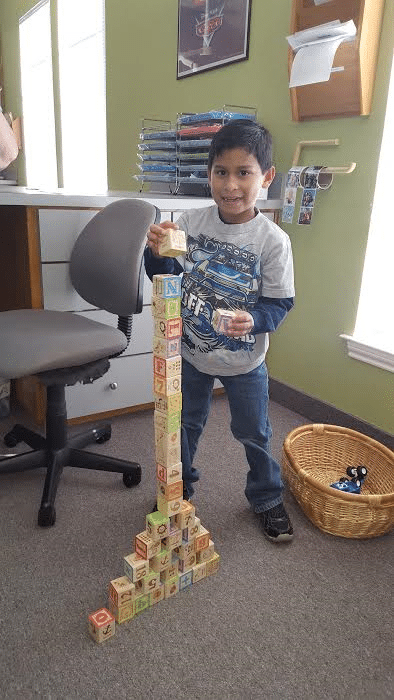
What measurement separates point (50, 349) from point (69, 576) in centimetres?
57

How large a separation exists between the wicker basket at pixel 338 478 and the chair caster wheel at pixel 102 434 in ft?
2.15

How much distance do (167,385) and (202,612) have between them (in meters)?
0.55

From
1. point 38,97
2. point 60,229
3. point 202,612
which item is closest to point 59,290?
point 60,229

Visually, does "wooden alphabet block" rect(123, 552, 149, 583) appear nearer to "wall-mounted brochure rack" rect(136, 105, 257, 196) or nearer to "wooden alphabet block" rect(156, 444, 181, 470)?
"wooden alphabet block" rect(156, 444, 181, 470)

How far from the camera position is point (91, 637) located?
104 cm

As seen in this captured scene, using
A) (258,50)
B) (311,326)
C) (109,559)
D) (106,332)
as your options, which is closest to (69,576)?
(109,559)

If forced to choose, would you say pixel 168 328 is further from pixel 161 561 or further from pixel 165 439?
pixel 161 561

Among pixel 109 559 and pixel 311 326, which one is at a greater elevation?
pixel 311 326

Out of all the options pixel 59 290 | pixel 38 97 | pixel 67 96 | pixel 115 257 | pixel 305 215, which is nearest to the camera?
pixel 115 257

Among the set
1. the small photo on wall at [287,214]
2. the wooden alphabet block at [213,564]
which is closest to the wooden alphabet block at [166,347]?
the wooden alphabet block at [213,564]

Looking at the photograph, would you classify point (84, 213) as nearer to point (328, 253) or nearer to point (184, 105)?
point (328, 253)

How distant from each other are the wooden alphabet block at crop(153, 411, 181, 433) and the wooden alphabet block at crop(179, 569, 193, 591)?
1.25ft

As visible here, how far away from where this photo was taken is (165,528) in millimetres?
1100

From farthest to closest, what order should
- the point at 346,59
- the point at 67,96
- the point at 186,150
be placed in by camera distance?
the point at 67,96 → the point at 186,150 → the point at 346,59
